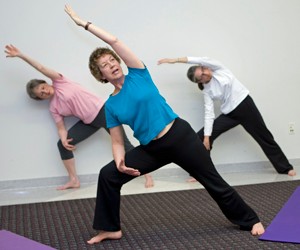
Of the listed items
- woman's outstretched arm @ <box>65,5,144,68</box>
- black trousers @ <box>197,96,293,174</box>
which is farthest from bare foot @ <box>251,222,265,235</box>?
black trousers @ <box>197,96,293,174</box>

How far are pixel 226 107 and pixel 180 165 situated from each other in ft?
6.07

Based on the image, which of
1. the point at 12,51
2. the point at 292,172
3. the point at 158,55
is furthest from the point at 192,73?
the point at 12,51

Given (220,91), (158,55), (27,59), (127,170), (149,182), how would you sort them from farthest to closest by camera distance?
(158,55) → (220,91) → (149,182) → (27,59) → (127,170)

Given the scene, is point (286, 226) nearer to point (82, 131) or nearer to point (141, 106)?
point (141, 106)

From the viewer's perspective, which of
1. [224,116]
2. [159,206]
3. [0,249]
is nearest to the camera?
[0,249]

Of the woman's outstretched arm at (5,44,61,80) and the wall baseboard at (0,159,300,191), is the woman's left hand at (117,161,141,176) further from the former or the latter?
the wall baseboard at (0,159,300,191)

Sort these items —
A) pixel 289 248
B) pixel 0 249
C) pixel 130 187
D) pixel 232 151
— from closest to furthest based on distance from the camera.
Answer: pixel 289 248 < pixel 0 249 < pixel 130 187 < pixel 232 151

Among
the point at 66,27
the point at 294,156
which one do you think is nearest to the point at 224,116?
the point at 294,156

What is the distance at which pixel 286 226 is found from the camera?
260 centimetres

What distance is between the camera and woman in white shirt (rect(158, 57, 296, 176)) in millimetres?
4129

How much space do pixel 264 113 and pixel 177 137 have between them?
2481 millimetres

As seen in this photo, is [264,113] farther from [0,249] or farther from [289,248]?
[0,249]

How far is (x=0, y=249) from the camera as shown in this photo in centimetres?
245

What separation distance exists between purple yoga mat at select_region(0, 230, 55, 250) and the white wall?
5.15 feet
